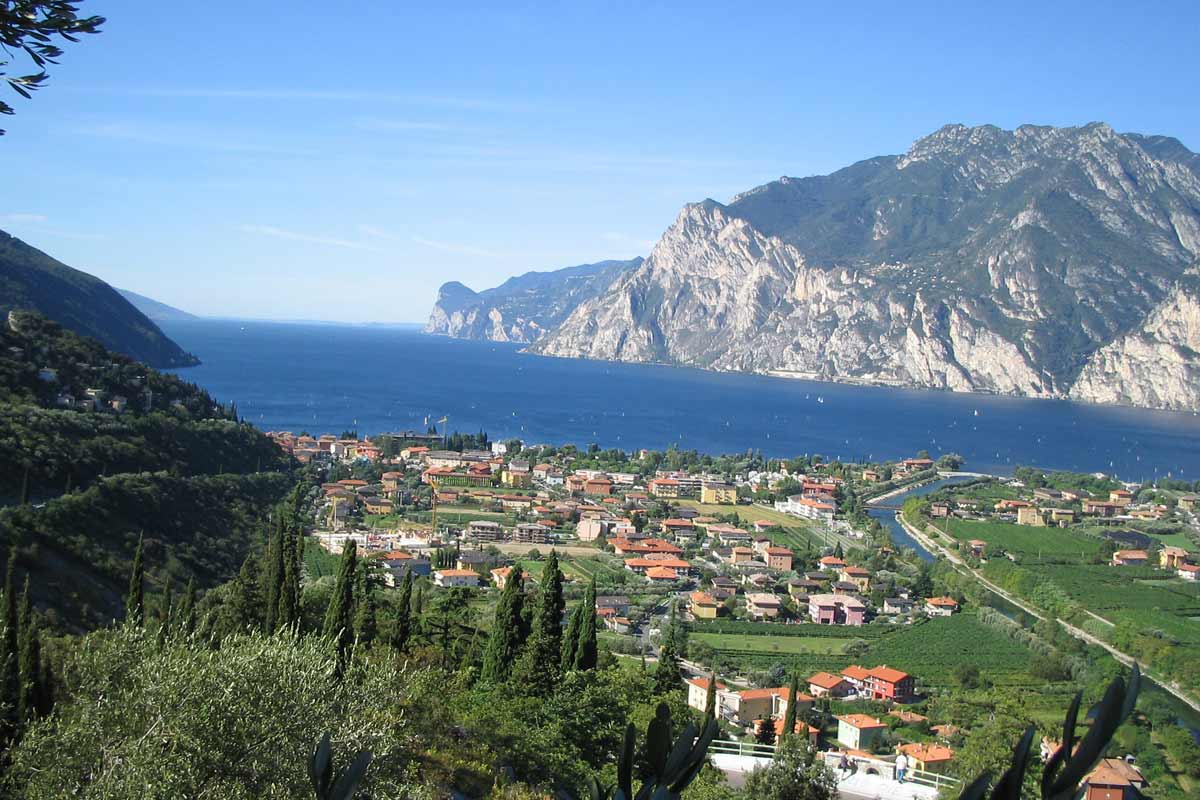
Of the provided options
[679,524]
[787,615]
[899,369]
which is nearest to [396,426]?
[679,524]

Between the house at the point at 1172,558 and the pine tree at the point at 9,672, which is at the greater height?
the pine tree at the point at 9,672

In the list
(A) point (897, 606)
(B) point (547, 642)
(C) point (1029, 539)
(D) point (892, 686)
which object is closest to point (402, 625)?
(B) point (547, 642)

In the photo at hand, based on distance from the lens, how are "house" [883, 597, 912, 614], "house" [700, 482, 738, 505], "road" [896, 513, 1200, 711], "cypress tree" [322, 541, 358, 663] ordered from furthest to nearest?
"house" [700, 482, 738, 505] → "house" [883, 597, 912, 614] → "road" [896, 513, 1200, 711] → "cypress tree" [322, 541, 358, 663]

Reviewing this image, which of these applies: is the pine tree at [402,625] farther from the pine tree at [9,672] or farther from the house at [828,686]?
the house at [828,686]

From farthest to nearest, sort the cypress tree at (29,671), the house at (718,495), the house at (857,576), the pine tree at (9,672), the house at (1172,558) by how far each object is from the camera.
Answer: the house at (718,495) → the house at (1172,558) → the house at (857,576) → the cypress tree at (29,671) → the pine tree at (9,672)

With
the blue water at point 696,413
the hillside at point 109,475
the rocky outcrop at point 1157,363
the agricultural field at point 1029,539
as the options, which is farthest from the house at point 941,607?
the rocky outcrop at point 1157,363

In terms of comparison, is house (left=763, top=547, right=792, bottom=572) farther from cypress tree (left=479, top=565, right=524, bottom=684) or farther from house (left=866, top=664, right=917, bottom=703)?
cypress tree (left=479, top=565, right=524, bottom=684)

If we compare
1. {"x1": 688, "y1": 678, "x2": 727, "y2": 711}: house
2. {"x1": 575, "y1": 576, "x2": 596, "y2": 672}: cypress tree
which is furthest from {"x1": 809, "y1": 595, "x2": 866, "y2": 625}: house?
{"x1": 575, "y1": 576, "x2": 596, "y2": 672}: cypress tree
